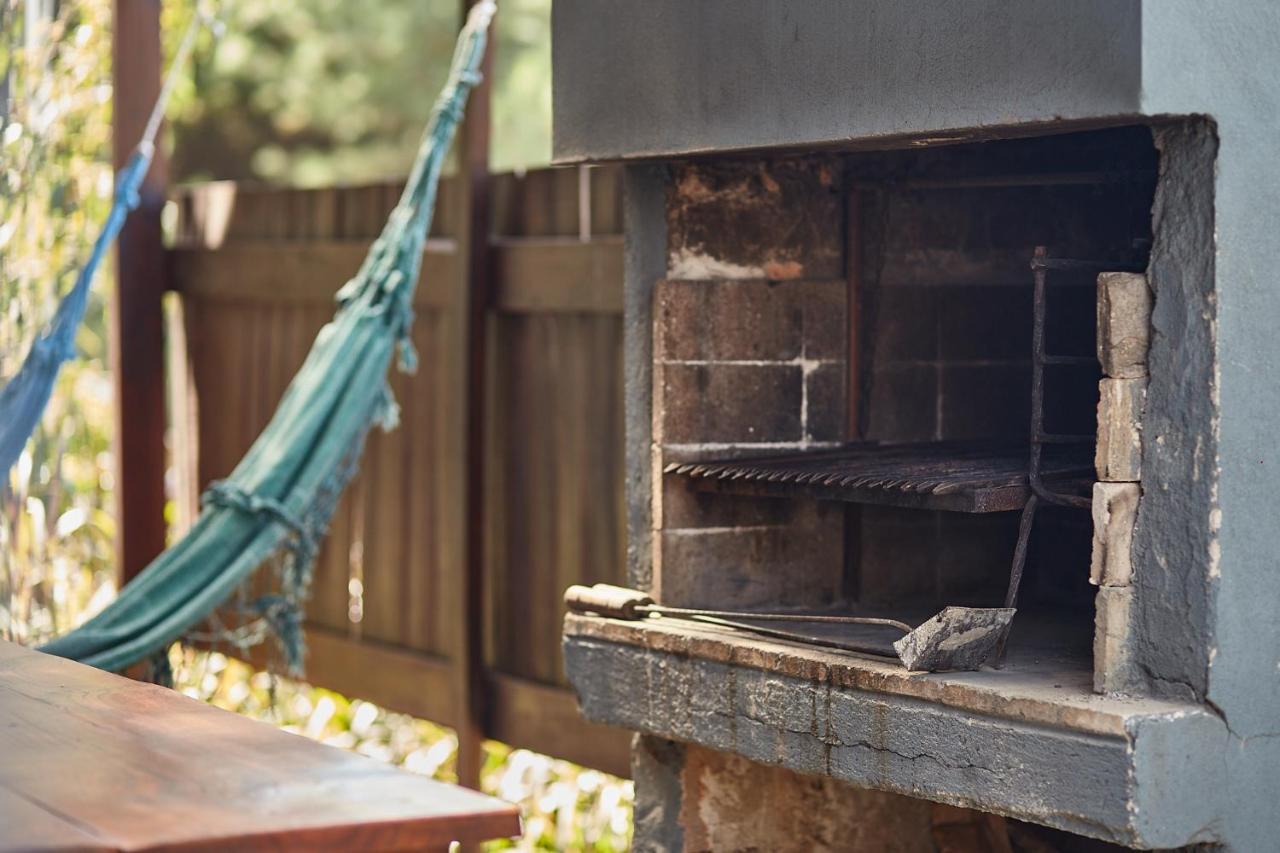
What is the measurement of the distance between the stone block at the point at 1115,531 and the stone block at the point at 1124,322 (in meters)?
0.15

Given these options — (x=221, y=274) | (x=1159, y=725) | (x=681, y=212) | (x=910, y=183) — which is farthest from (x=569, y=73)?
(x=221, y=274)

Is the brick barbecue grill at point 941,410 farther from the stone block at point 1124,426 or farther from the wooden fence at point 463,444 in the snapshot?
the wooden fence at point 463,444

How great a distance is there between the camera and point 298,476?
3434mm

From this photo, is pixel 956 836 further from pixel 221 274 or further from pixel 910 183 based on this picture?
pixel 221 274

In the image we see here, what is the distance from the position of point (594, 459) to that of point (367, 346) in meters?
0.57

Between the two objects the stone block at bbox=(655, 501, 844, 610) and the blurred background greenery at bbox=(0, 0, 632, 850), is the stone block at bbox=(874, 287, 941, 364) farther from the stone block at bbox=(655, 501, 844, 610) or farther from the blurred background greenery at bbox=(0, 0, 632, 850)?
the blurred background greenery at bbox=(0, 0, 632, 850)

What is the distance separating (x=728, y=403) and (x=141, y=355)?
2.18 meters

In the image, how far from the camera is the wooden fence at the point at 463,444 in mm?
3785

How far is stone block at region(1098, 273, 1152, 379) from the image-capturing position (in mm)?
2320

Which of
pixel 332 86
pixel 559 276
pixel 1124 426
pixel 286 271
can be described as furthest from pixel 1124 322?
pixel 332 86

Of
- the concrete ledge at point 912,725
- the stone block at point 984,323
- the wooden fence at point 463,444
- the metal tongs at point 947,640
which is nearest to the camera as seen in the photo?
the concrete ledge at point 912,725

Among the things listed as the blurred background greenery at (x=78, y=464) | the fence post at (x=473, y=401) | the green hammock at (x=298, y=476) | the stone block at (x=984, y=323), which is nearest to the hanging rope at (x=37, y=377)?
the blurred background greenery at (x=78, y=464)

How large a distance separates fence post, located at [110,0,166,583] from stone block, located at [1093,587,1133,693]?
9.87 ft

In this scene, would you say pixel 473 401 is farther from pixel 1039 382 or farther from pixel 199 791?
pixel 199 791
